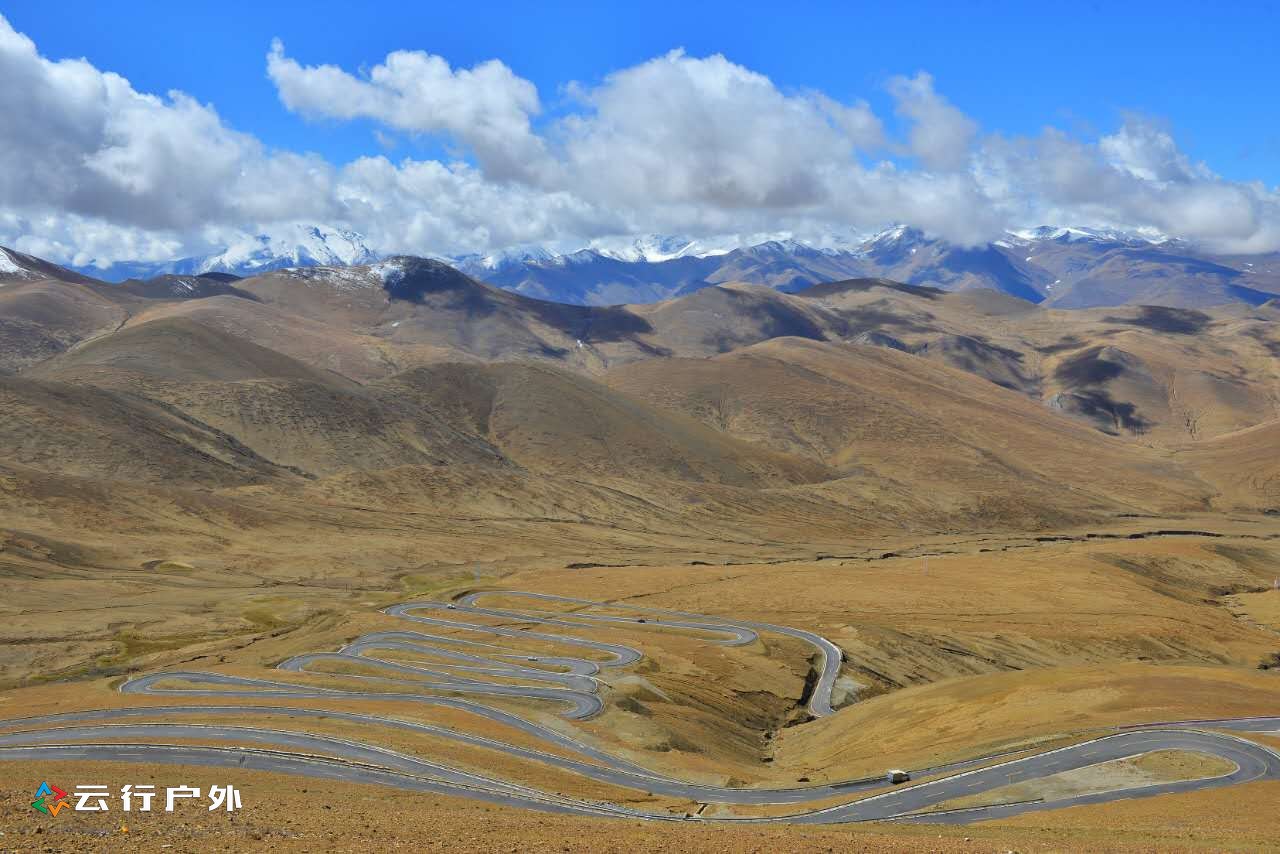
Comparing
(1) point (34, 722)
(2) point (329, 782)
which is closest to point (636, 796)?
(2) point (329, 782)

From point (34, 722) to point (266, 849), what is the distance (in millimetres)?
43850

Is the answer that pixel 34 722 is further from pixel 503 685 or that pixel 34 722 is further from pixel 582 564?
pixel 582 564

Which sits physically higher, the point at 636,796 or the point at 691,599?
the point at 691,599

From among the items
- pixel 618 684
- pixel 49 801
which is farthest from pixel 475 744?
pixel 49 801

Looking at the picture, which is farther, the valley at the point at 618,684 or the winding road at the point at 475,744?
the winding road at the point at 475,744

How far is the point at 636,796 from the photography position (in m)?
60.0

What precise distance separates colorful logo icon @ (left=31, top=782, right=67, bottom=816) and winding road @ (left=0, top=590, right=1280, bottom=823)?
15460 millimetres

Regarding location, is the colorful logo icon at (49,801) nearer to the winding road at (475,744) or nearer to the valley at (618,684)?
the valley at (618,684)

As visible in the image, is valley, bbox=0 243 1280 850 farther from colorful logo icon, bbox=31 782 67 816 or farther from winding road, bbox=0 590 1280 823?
colorful logo icon, bbox=31 782 67 816

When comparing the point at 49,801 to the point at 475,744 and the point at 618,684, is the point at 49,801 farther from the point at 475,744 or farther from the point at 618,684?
the point at 618,684

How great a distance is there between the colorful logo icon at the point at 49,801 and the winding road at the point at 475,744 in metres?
15.5

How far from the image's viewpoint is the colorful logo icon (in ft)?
131

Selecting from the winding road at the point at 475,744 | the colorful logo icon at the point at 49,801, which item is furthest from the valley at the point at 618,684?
the colorful logo icon at the point at 49,801

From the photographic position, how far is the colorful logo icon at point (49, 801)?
3991 centimetres
